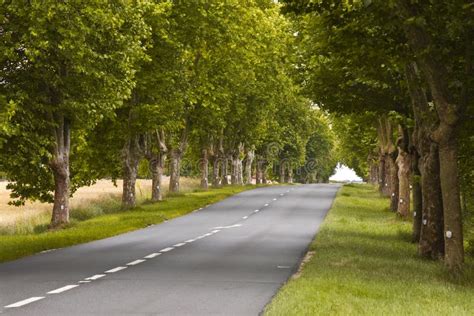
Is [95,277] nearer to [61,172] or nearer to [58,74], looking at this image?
[58,74]

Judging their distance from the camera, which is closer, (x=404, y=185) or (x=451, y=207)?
(x=451, y=207)

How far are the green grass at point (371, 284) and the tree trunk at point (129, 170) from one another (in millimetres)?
18653

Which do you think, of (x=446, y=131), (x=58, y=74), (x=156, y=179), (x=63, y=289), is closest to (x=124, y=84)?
(x=58, y=74)

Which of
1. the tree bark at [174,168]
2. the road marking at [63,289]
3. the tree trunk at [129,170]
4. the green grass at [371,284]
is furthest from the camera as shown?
the tree bark at [174,168]

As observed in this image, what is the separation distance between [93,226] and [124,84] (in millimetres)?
6638

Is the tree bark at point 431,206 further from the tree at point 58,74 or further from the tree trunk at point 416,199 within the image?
the tree at point 58,74

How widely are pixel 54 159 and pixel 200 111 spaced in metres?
24.7

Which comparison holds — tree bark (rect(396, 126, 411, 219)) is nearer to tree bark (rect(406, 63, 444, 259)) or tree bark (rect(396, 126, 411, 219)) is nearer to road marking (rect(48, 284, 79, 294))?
tree bark (rect(406, 63, 444, 259))

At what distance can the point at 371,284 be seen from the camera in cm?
1315

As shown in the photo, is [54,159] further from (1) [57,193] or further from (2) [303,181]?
(2) [303,181]

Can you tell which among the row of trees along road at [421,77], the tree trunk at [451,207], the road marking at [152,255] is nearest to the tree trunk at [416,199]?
the row of trees along road at [421,77]

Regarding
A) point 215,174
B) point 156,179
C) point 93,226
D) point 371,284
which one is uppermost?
point 215,174

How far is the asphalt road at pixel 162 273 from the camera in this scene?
11.1m

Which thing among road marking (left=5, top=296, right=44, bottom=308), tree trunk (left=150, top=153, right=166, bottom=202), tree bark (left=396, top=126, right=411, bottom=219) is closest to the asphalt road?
road marking (left=5, top=296, right=44, bottom=308)
